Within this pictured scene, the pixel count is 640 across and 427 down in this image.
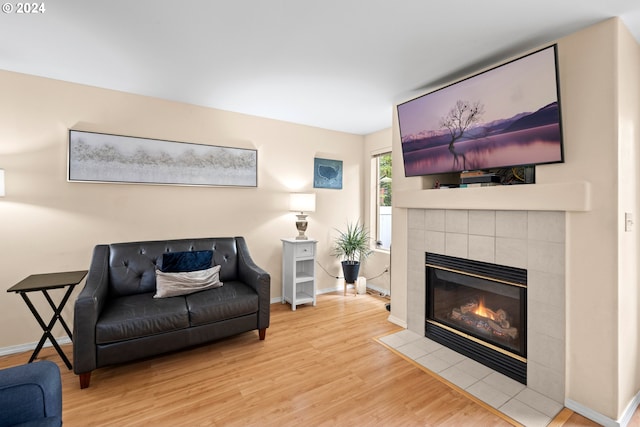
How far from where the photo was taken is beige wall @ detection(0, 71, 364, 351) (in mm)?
2660

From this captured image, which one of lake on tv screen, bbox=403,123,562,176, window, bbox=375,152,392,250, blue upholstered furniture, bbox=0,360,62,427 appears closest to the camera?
blue upholstered furniture, bbox=0,360,62,427

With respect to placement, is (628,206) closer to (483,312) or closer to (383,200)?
(483,312)

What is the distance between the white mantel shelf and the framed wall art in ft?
5.48

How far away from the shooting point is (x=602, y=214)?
5.98 ft

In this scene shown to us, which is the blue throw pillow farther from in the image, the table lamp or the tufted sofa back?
the table lamp

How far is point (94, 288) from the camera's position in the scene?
2.34 metres

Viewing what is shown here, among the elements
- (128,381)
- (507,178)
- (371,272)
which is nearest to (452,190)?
(507,178)

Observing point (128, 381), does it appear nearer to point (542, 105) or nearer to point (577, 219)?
point (577, 219)

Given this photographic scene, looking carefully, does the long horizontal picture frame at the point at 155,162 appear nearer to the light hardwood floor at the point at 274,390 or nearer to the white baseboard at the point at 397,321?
the light hardwood floor at the point at 274,390

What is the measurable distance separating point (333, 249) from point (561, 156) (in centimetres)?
309

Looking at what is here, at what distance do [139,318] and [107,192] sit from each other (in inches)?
57.7

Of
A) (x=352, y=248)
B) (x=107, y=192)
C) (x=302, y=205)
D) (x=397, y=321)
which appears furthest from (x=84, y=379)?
(x=352, y=248)

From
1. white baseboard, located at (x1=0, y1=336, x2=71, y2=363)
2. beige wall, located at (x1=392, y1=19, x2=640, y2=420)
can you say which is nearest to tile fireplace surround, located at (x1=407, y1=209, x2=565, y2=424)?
beige wall, located at (x1=392, y1=19, x2=640, y2=420)

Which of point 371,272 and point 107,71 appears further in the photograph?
point 371,272
